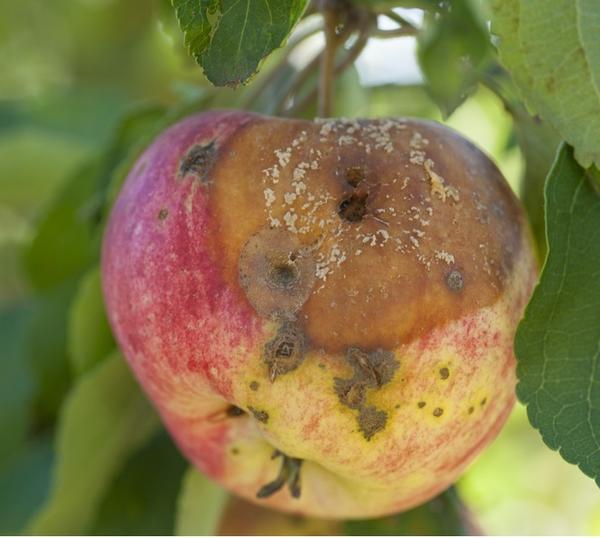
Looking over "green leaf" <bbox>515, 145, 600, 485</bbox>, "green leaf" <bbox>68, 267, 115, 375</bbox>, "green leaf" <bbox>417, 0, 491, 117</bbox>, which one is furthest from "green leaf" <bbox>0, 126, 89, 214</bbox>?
Result: "green leaf" <bbox>515, 145, 600, 485</bbox>

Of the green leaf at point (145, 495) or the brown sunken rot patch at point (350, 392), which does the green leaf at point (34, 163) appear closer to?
the green leaf at point (145, 495)

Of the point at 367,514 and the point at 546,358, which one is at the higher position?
the point at 546,358

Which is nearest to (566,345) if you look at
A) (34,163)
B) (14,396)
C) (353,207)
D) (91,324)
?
(353,207)

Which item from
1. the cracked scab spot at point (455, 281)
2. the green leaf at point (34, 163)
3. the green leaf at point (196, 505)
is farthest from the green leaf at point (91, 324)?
the green leaf at point (34, 163)

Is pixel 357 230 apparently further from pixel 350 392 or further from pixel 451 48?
pixel 451 48

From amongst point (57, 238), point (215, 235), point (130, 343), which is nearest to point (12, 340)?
point (57, 238)

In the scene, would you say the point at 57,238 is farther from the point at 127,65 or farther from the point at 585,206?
the point at 127,65

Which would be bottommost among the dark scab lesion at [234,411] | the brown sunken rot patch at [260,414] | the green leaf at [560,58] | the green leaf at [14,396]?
the green leaf at [14,396]
